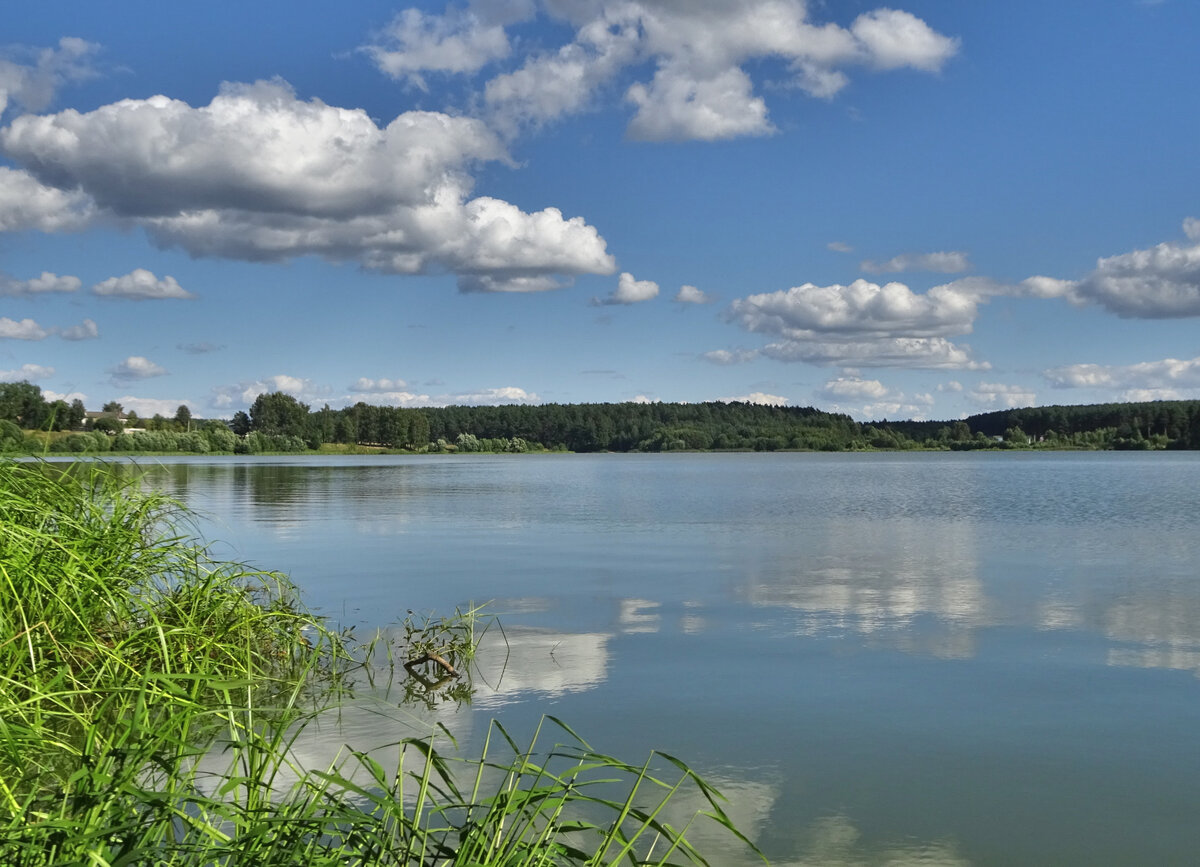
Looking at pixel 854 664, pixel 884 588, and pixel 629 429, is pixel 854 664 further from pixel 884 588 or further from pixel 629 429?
pixel 629 429

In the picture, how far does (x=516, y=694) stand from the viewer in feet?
23.3

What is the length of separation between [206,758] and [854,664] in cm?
493

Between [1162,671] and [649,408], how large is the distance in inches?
5748

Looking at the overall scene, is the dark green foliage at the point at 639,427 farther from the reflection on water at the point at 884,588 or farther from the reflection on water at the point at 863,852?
the reflection on water at the point at 863,852

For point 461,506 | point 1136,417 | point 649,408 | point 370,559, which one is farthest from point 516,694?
point 649,408

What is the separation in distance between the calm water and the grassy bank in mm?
602

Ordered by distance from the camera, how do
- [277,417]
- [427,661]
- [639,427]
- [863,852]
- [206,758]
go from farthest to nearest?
[639,427]
[277,417]
[427,661]
[206,758]
[863,852]

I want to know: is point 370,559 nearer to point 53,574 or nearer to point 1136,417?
point 53,574

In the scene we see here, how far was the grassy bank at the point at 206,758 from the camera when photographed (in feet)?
9.13

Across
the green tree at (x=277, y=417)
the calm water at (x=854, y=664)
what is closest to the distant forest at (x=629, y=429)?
the green tree at (x=277, y=417)

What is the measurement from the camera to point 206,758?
564 cm

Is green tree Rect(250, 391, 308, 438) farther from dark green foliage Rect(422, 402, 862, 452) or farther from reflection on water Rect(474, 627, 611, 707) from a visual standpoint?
reflection on water Rect(474, 627, 611, 707)

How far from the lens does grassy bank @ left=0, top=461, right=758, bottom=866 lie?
2783mm

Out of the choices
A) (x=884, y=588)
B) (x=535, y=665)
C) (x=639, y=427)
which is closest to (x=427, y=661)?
(x=535, y=665)
